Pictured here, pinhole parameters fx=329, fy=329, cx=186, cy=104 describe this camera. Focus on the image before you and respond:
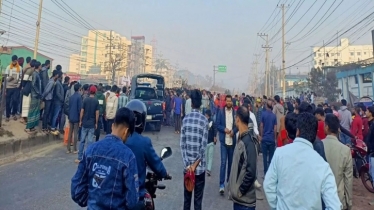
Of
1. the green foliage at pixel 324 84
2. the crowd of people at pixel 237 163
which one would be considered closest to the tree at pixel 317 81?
the green foliage at pixel 324 84

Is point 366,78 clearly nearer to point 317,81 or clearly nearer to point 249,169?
point 317,81

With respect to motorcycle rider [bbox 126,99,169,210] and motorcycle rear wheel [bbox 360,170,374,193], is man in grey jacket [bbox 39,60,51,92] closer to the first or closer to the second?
motorcycle rider [bbox 126,99,169,210]

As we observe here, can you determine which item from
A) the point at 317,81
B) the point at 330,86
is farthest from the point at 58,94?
the point at 317,81

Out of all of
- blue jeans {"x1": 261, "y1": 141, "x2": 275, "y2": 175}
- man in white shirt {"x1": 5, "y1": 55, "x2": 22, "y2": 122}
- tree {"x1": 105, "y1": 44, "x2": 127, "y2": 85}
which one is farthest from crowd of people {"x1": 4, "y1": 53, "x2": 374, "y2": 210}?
tree {"x1": 105, "y1": 44, "x2": 127, "y2": 85}

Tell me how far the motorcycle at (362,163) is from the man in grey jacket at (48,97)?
9.05 meters

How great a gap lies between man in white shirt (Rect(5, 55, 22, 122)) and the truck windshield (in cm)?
705

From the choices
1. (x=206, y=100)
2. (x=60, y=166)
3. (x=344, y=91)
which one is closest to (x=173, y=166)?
(x=60, y=166)

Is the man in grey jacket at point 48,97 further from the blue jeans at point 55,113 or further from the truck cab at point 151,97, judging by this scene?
the truck cab at point 151,97

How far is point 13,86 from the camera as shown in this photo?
1083 centimetres

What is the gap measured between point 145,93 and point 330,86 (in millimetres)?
35883

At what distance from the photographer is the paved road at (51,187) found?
5750 mm

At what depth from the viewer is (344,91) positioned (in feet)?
113

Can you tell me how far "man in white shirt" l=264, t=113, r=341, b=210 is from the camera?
2.61 m

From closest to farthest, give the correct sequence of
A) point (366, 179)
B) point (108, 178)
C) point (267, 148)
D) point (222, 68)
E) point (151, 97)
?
point (108, 178)
point (366, 179)
point (267, 148)
point (151, 97)
point (222, 68)
